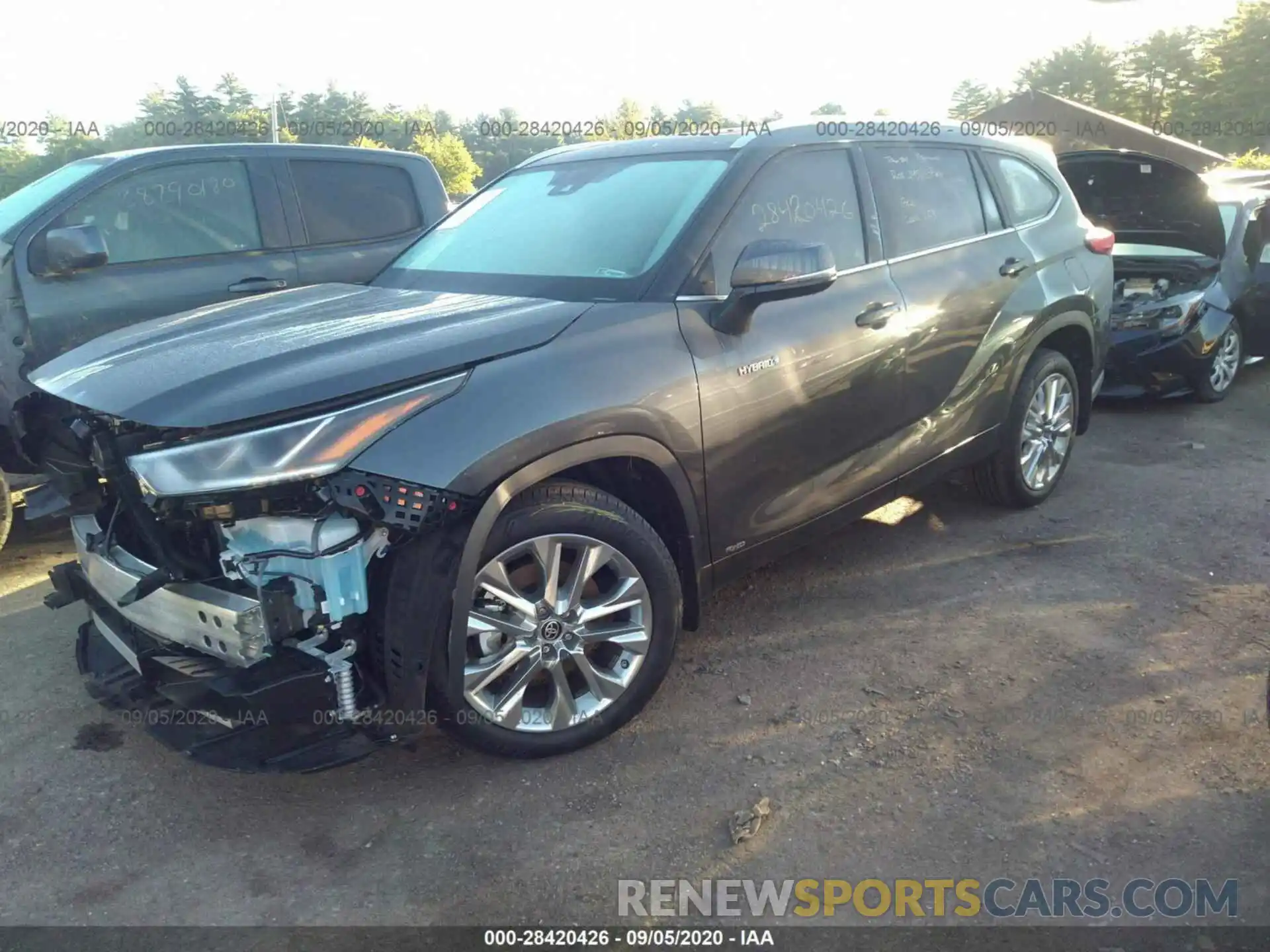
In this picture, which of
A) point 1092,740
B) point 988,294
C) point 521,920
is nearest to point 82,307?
point 521,920

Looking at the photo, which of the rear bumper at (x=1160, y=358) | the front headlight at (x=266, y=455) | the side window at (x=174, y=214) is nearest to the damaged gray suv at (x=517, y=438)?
the front headlight at (x=266, y=455)

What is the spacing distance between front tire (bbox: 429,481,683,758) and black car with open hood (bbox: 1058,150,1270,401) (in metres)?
5.56

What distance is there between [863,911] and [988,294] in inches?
114

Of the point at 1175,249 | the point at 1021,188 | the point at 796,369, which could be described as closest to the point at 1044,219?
the point at 1021,188

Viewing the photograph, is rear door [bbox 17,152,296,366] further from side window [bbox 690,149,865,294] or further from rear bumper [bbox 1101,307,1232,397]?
rear bumper [bbox 1101,307,1232,397]

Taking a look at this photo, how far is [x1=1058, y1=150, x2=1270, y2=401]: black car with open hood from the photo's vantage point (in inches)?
284

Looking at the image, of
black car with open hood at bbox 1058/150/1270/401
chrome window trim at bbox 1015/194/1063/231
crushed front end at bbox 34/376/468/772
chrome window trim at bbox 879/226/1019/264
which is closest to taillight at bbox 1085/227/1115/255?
chrome window trim at bbox 1015/194/1063/231

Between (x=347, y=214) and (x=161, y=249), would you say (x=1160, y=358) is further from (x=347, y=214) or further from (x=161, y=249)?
(x=161, y=249)

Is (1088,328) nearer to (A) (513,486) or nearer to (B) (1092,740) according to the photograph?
(B) (1092,740)

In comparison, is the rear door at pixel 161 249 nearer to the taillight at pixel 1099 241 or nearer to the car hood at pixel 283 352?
the car hood at pixel 283 352

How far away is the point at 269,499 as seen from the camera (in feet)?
8.46

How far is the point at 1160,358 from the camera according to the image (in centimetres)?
721

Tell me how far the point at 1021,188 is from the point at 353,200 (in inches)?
149

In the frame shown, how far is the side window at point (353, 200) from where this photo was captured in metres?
5.84
